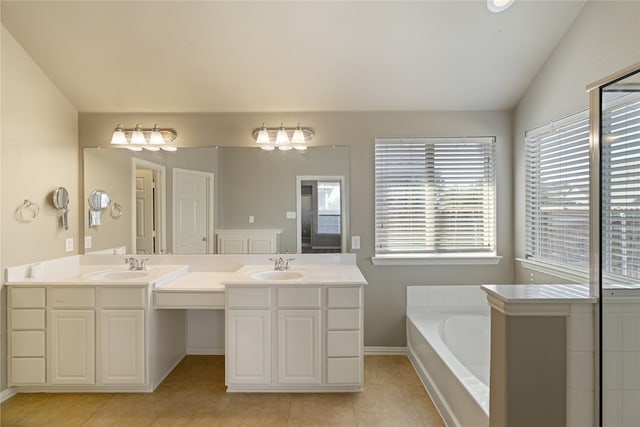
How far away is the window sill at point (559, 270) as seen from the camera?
2.38 m

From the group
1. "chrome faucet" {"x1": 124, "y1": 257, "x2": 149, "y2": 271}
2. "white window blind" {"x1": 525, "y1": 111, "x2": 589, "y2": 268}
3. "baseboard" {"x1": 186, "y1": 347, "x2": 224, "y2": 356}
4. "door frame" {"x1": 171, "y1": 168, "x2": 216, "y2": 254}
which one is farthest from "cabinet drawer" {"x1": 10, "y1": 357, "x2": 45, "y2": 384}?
"white window blind" {"x1": 525, "y1": 111, "x2": 589, "y2": 268}

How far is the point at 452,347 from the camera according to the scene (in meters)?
2.88

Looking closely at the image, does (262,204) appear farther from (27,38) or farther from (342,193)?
(27,38)

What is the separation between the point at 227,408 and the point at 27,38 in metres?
2.95

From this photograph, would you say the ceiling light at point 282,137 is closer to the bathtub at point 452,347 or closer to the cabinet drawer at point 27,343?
the bathtub at point 452,347

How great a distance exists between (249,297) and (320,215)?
101 centimetres

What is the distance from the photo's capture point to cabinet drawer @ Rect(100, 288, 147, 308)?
249 centimetres

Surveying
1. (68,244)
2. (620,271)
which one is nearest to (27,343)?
(68,244)

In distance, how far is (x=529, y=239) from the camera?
9.76 feet

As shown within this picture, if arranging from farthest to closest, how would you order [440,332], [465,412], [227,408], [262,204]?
[262,204] → [440,332] → [227,408] → [465,412]

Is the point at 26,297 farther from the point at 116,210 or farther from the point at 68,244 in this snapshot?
the point at 116,210

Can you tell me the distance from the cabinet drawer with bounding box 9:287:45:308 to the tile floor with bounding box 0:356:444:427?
66cm

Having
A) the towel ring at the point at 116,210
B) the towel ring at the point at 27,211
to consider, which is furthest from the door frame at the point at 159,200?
the towel ring at the point at 27,211

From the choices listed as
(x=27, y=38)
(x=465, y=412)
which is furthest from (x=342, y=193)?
(x=27, y=38)
